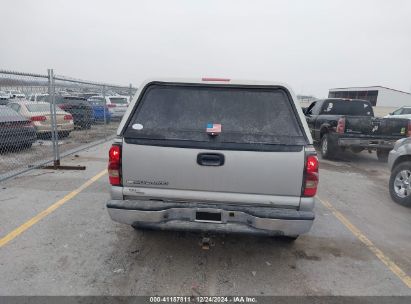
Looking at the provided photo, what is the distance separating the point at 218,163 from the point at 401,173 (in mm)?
4496

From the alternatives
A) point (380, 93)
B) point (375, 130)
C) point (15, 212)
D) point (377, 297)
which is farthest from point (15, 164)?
point (380, 93)

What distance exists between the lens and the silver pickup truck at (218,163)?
124 inches

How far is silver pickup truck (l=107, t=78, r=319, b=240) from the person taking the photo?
3.14 m

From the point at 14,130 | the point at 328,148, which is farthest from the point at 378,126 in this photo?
the point at 14,130

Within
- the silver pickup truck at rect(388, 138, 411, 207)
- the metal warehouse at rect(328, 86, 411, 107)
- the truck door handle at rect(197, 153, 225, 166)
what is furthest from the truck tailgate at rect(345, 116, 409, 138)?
the metal warehouse at rect(328, 86, 411, 107)

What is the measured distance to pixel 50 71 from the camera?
7.32 m

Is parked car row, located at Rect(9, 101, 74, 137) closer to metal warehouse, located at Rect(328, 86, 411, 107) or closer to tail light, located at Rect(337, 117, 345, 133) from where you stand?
tail light, located at Rect(337, 117, 345, 133)

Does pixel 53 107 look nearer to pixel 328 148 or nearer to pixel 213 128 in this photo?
pixel 213 128

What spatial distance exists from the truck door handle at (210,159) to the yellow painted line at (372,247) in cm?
230

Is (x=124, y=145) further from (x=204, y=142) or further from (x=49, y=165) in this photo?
(x=49, y=165)

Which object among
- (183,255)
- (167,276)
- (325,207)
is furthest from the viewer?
(325,207)

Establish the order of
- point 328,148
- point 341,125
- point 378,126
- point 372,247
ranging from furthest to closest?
point 328,148 → point 341,125 → point 378,126 → point 372,247

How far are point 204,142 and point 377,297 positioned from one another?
219 centimetres

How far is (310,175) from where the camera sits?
313cm
